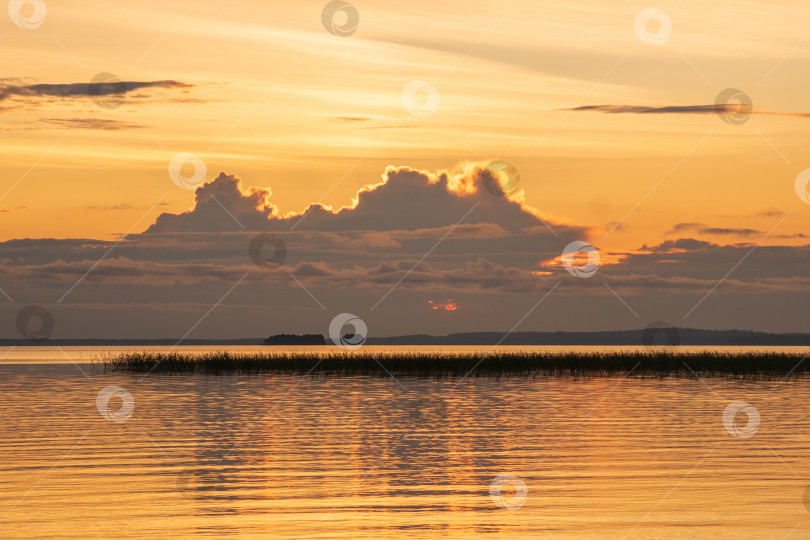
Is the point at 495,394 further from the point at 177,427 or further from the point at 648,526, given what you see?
the point at 648,526

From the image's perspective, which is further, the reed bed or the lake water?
the reed bed

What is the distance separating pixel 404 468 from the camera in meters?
27.1

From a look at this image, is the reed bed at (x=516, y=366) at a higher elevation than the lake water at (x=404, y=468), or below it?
higher

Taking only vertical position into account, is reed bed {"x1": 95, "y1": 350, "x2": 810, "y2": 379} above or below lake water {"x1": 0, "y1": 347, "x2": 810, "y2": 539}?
above

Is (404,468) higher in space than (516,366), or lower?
lower

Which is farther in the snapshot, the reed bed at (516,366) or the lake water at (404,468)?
the reed bed at (516,366)

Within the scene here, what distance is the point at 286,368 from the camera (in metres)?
85.3

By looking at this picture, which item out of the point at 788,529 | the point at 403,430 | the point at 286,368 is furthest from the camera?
the point at 286,368

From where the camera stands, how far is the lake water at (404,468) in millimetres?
19781

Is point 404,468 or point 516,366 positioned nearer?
point 404,468

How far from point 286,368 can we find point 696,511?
66416 millimetres

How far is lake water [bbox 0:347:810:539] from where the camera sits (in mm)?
19781

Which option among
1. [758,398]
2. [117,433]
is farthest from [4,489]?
[758,398]

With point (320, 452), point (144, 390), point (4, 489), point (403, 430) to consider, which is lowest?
point (4, 489)
